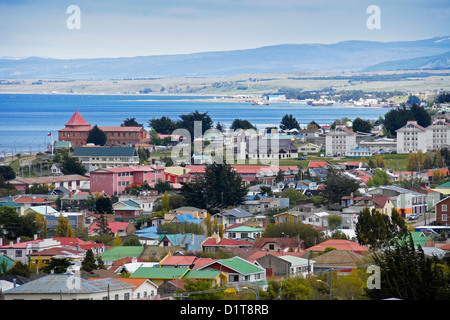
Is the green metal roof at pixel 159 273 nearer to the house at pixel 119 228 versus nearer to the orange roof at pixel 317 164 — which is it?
the house at pixel 119 228

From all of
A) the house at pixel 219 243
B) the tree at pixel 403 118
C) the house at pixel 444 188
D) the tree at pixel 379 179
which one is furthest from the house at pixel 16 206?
the tree at pixel 403 118

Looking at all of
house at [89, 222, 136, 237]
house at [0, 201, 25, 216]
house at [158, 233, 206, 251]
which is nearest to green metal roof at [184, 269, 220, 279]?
house at [158, 233, 206, 251]

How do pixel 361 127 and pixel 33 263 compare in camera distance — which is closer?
pixel 33 263

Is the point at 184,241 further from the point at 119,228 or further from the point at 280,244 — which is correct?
the point at 119,228

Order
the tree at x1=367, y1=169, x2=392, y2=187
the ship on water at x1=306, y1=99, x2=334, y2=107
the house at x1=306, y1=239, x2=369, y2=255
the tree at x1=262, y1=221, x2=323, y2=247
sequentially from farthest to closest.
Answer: the ship on water at x1=306, y1=99, x2=334, y2=107 < the tree at x1=367, y1=169, x2=392, y2=187 < the tree at x1=262, y1=221, x2=323, y2=247 < the house at x1=306, y1=239, x2=369, y2=255

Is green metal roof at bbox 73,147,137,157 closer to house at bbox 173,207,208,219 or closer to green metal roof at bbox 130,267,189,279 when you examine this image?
house at bbox 173,207,208,219
